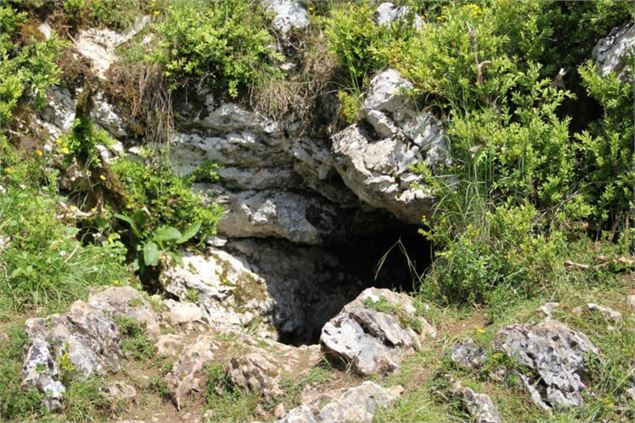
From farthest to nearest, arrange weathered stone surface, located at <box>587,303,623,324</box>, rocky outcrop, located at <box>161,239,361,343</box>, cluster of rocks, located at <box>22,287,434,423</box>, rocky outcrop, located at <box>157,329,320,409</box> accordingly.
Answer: rocky outcrop, located at <box>161,239,361,343</box>
rocky outcrop, located at <box>157,329,320,409</box>
weathered stone surface, located at <box>587,303,623,324</box>
cluster of rocks, located at <box>22,287,434,423</box>

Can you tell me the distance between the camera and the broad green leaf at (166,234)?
747cm

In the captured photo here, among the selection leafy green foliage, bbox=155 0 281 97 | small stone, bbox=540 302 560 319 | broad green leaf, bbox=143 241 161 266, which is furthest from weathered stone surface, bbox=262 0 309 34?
small stone, bbox=540 302 560 319

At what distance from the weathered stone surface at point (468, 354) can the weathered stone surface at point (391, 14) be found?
A: 10.9 feet

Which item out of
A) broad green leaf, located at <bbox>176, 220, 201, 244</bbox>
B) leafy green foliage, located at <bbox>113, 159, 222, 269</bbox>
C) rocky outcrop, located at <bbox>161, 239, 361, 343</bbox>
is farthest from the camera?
rocky outcrop, located at <bbox>161, 239, 361, 343</bbox>

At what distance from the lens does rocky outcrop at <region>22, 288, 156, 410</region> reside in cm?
539

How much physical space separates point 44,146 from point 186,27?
67.4 inches

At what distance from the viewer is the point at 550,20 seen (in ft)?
22.3

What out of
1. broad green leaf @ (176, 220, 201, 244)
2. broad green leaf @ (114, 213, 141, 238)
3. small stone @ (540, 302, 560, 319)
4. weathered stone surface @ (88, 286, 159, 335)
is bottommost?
small stone @ (540, 302, 560, 319)

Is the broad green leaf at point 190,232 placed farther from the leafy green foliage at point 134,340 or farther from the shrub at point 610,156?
the shrub at point 610,156

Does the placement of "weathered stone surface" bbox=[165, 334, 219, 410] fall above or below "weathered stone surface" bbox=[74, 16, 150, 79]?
below

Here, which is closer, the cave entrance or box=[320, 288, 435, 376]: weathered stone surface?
box=[320, 288, 435, 376]: weathered stone surface

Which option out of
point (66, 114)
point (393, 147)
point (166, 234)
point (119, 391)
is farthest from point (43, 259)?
point (393, 147)

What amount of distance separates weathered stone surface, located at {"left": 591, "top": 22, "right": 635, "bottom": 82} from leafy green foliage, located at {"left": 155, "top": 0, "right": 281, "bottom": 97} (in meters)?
2.93

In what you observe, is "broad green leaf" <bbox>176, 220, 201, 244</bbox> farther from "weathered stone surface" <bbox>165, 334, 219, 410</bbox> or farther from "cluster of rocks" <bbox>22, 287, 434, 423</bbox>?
"weathered stone surface" <bbox>165, 334, 219, 410</bbox>
